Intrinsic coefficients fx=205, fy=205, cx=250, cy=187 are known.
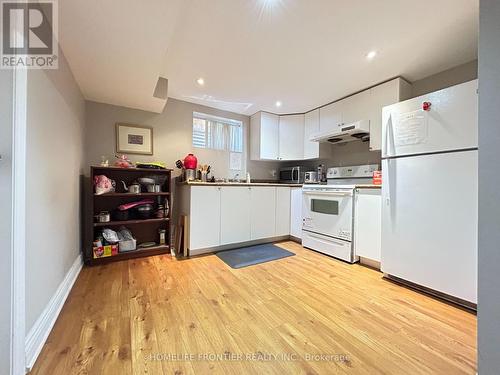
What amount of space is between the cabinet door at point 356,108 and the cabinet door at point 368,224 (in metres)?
1.02

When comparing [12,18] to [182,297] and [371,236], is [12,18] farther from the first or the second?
[371,236]

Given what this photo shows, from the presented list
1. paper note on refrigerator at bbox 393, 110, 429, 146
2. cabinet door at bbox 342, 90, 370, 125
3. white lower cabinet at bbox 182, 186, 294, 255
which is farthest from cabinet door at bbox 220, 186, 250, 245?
paper note on refrigerator at bbox 393, 110, 429, 146

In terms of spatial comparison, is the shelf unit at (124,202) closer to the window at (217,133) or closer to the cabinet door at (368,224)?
the window at (217,133)

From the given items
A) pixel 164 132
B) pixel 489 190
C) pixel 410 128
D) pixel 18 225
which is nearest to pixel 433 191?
pixel 410 128

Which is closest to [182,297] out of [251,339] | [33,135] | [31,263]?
[251,339]

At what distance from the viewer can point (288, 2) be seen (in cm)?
136

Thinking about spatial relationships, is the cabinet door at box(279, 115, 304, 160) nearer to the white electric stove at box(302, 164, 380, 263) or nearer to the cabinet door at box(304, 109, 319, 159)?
the cabinet door at box(304, 109, 319, 159)

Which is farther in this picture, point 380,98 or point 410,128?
point 380,98

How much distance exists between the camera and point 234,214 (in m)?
2.78

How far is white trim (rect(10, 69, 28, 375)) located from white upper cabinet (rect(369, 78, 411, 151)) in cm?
296

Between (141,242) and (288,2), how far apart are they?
9.64 feet

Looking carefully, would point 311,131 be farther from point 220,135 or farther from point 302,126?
point 220,135

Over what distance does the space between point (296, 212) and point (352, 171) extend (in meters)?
1.00

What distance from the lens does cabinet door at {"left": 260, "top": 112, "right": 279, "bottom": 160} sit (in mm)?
3432
